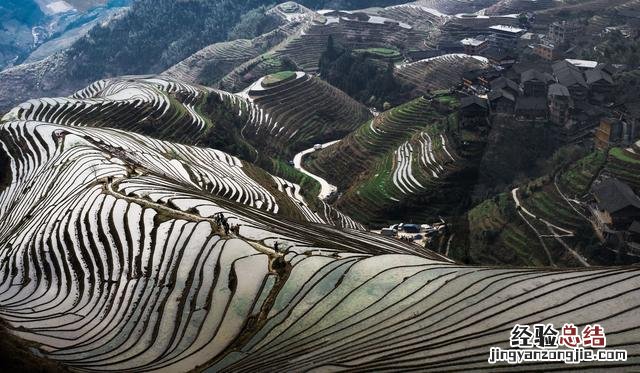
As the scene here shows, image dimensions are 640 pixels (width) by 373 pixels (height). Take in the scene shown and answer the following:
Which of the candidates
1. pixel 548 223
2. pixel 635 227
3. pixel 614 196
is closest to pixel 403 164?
pixel 548 223

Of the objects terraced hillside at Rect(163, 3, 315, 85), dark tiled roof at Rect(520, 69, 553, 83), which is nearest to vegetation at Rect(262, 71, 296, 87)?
terraced hillside at Rect(163, 3, 315, 85)

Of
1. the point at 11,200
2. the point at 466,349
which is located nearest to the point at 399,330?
the point at 466,349

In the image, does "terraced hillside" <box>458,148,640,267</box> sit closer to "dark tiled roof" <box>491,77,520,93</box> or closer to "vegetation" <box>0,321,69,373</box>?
"dark tiled roof" <box>491,77,520,93</box>

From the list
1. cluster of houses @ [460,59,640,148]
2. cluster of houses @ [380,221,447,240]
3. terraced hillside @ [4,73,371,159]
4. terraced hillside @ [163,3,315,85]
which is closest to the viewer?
cluster of houses @ [380,221,447,240]

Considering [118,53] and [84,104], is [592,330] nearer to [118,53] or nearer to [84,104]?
[84,104]

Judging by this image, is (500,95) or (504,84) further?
(504,84)
